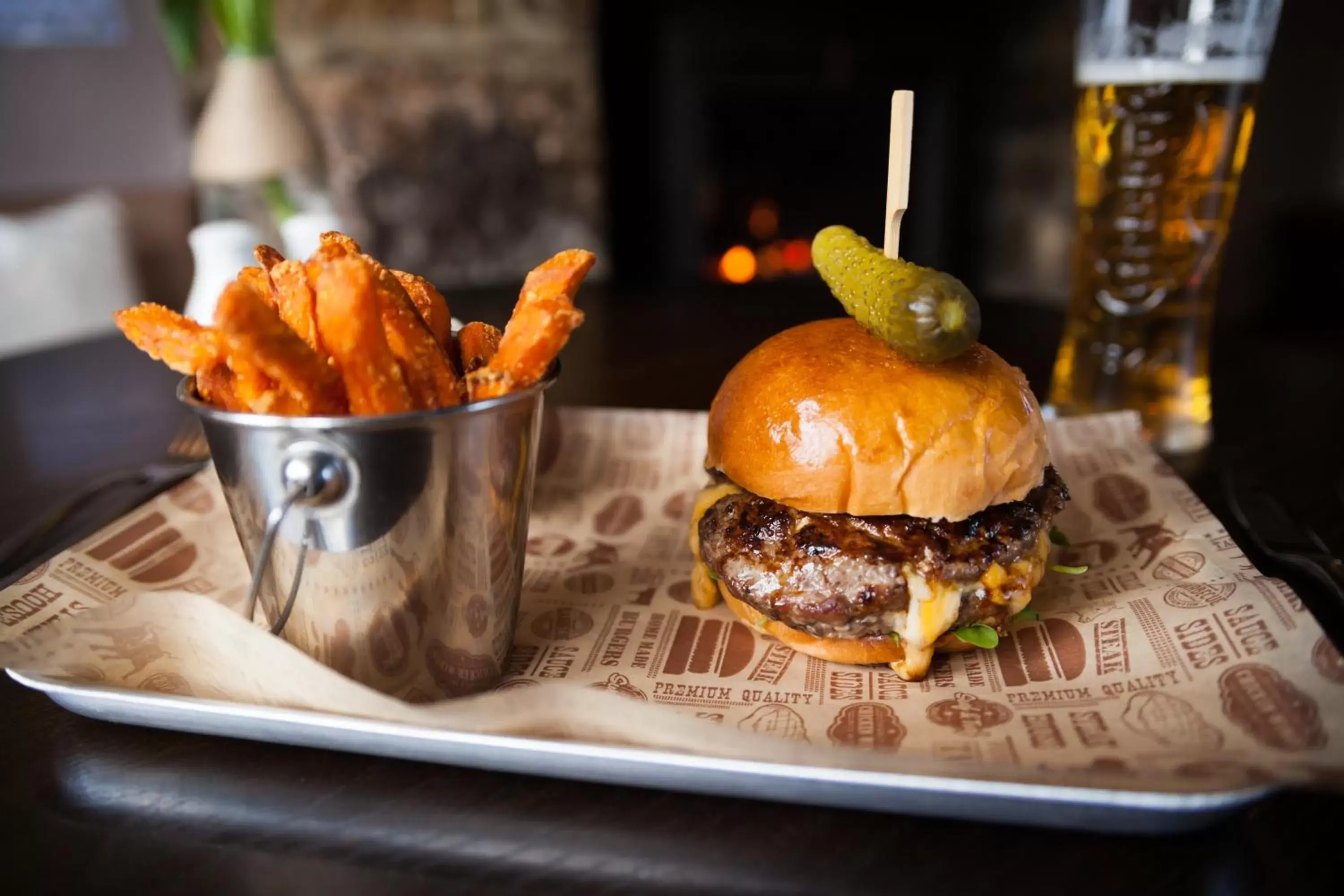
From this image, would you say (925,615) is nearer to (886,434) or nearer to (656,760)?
(886,434)

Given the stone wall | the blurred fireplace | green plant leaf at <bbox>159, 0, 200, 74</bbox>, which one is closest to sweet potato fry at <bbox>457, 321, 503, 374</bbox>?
green plant leaf at <bbox>159, 0, 200, 74</bbox>

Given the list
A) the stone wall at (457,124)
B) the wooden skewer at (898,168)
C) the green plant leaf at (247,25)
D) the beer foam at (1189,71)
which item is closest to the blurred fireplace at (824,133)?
the stone wall at (457,124)

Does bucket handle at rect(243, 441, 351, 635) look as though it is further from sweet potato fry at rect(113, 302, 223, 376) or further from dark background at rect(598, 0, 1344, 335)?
dark background at rect(598, 0, 1344, 335)

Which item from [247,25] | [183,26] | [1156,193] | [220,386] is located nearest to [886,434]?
[220,386]

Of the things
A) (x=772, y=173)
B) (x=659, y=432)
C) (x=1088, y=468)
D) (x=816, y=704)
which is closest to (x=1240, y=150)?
(x=1088, y=468)

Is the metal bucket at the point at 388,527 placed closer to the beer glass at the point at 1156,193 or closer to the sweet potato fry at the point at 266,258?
the sweet potato fry at the point at 266,258
